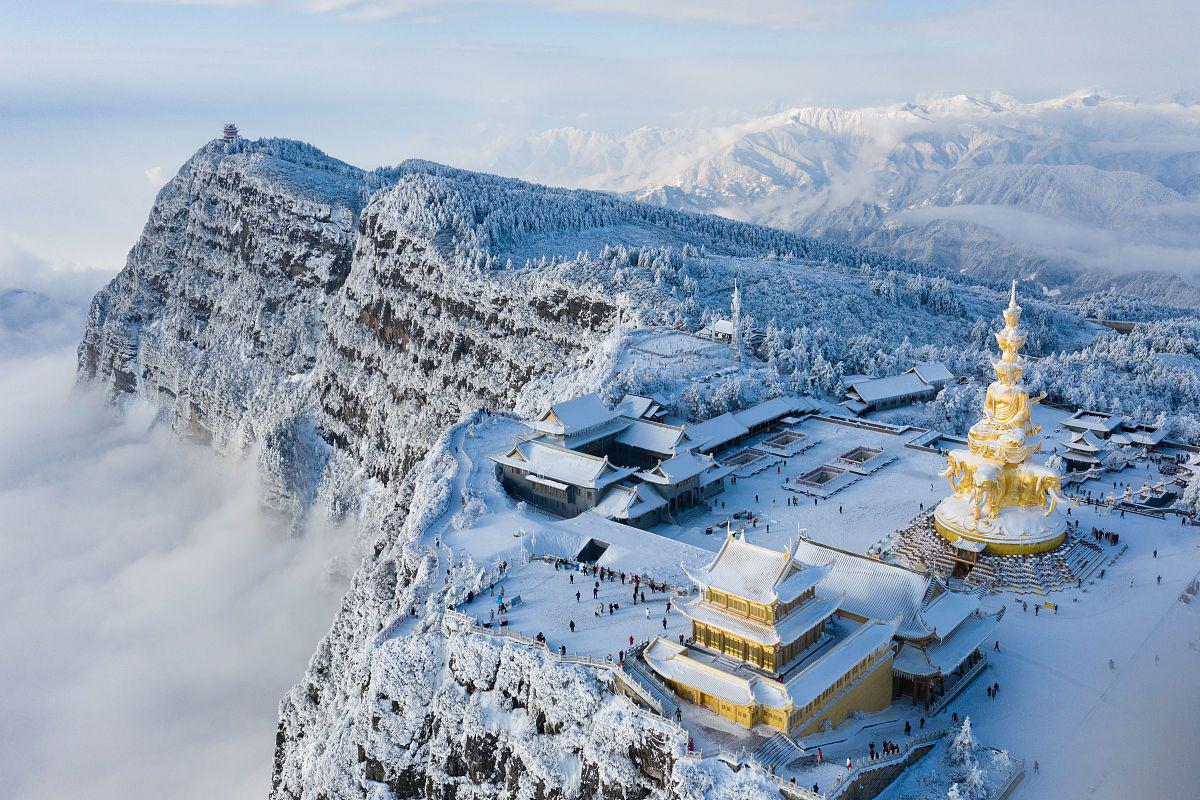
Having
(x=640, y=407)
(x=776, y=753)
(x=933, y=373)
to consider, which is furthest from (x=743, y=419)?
(x=776, y=753)

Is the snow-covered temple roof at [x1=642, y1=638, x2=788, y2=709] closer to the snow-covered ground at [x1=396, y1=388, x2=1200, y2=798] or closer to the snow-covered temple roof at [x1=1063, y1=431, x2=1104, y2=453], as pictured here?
the snow-covered ground at [x1=396, y1=388, x2=1200, y2=798]

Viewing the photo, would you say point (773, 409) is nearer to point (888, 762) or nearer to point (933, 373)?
point (933, 373)

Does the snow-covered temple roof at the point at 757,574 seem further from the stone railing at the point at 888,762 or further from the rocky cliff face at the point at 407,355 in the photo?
the stone railing at the point at 888,762

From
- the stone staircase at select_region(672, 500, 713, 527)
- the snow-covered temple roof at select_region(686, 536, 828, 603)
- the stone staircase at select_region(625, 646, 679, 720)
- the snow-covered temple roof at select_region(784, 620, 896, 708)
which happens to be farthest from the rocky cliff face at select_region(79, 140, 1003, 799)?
the stone staircase at select_region(672, 500, 713, 527)

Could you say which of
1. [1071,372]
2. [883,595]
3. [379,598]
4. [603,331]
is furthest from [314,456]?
[883,595]

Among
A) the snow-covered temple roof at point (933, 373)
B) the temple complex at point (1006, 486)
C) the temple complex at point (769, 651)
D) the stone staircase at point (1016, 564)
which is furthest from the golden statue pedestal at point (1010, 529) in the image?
the snow-covered temple roof at point (933, 373)

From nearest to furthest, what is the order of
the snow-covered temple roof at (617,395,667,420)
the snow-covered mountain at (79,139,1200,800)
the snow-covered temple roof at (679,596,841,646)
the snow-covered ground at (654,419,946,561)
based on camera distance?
the snow-covered temple roof at (679,596,841,646) → the snow-covered mountain at (79,139,1200,800) → the snow-covered ground at (654,419,946,561) → the snow-covered temple roof at (617,395,667,420)
